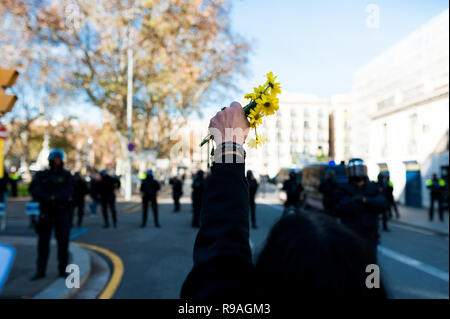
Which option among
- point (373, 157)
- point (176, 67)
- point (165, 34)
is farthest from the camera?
point (373, 157)

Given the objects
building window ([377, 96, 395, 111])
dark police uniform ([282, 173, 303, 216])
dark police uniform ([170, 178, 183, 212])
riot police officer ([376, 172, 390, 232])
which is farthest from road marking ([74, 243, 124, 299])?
building window ([377, 96, 395, 111])

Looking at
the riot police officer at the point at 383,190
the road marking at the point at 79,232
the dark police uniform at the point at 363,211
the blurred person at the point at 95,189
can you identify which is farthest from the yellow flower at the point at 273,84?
the blurred person at the point at 95,189

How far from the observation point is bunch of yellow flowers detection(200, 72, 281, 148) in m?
1.05

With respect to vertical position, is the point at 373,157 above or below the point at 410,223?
above

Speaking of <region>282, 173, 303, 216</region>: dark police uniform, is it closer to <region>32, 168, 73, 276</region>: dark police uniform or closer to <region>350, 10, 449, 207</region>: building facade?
<region>32, 168, 73, 276</region>: dark police uniform

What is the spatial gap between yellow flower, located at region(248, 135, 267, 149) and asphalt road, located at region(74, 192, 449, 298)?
2.65 meters

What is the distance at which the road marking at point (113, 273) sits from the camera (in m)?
4.64

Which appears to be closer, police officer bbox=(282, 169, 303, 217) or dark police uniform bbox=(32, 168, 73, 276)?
dark police uniform bbox=(32, 168, 73, 276)

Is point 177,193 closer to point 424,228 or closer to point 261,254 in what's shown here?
point 424,228

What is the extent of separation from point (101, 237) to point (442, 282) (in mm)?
7254

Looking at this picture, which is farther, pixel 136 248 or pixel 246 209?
pixel 136 248
